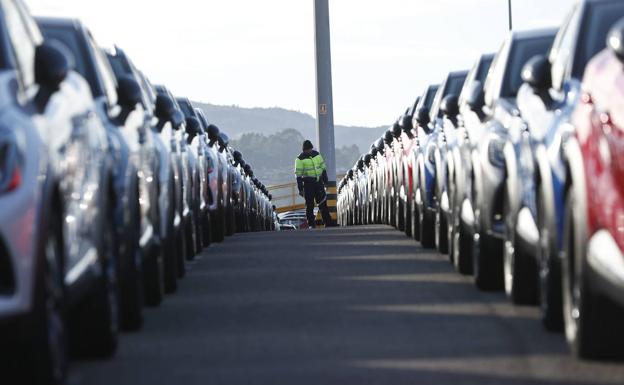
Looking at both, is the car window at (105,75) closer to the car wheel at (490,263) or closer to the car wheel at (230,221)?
the car wheel at (490,263)

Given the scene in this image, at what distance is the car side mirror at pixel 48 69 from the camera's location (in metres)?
7.63

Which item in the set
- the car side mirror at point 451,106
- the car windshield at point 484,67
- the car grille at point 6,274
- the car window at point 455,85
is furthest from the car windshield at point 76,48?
the car window at point 455,85

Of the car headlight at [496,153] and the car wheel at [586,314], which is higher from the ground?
the car headlight at [496,153]

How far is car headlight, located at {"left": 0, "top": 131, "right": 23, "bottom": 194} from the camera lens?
21.6 ft

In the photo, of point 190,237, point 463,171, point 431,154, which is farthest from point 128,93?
point 431,154

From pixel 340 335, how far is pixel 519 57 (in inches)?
159

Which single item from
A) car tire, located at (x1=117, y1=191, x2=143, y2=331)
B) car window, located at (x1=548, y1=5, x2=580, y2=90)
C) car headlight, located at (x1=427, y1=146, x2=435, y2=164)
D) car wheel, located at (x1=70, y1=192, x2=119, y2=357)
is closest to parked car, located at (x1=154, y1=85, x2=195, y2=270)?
car headlight, located at (x1=427, y1=146, x2=435, y2=164)

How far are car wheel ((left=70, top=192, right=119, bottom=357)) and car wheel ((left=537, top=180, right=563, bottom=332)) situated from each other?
2.13 m

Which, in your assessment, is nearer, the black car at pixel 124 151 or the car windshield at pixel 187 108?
the black car at pixel 124 151

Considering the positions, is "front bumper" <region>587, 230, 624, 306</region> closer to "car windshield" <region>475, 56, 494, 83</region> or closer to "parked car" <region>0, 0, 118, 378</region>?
"parked car" <region>0, 0, 118, 378</region>

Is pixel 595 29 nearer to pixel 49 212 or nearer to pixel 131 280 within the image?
pixel 131 280

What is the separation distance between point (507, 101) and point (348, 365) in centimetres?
430

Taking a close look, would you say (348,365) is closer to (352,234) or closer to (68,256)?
(68,256)

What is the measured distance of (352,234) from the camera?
21.0m
